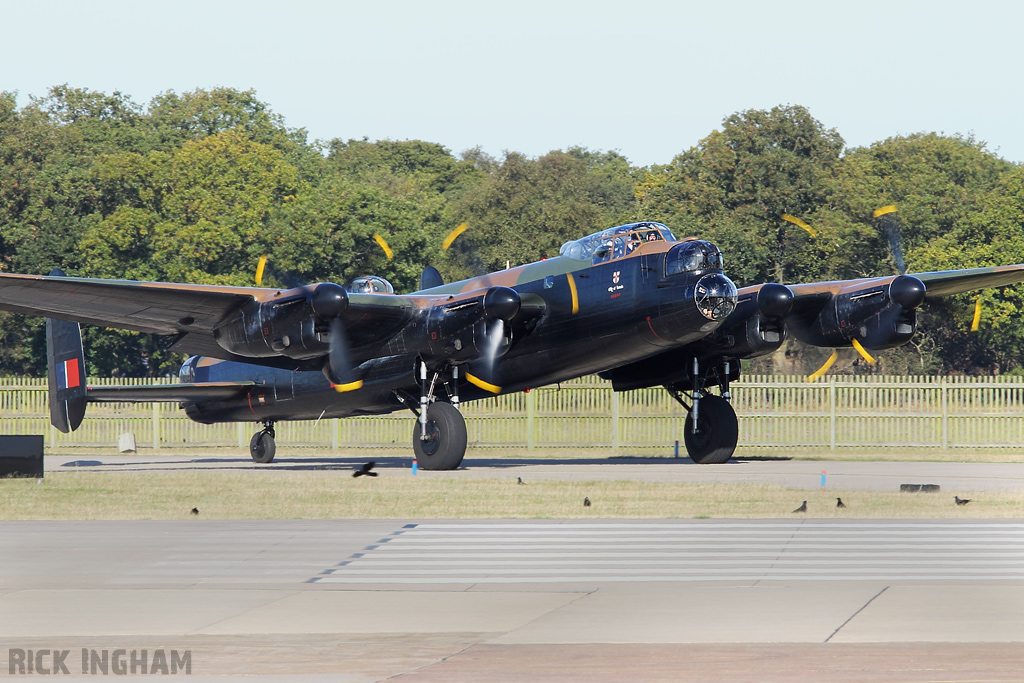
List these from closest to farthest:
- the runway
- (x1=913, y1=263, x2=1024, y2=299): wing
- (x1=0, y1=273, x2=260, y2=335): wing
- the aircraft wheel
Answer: the runway < (x1=0, y1=273, x2=260, y2=335): wing < (x1=913, y1=263, x2=1024, y2=299): wing < the aircraft wheel

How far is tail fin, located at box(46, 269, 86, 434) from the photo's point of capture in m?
32.7

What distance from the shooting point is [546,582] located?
42.1 ft

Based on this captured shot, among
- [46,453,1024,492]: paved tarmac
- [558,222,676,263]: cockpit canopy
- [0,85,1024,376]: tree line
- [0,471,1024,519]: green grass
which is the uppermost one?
[0,85,1024,376]: tree line

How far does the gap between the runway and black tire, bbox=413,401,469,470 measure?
10.0 metres

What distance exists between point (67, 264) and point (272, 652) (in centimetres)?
5792

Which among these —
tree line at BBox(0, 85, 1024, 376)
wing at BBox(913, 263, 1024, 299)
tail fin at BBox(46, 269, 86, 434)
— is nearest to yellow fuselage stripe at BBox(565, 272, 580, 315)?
wing at BBox(913, 263, 1024, 299)

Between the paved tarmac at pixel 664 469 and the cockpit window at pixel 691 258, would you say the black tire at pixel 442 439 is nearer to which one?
the paved tarmac at pixel 664 469

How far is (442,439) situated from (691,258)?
7082 millimetres

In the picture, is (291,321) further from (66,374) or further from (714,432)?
(714,432)

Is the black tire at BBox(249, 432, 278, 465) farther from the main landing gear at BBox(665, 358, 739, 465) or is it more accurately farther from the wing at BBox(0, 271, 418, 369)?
the main landing gear at BBox(665, 358, 739, 465)

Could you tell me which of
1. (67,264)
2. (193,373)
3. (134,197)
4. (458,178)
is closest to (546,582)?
(193,373)

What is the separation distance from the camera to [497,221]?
56.7 metres

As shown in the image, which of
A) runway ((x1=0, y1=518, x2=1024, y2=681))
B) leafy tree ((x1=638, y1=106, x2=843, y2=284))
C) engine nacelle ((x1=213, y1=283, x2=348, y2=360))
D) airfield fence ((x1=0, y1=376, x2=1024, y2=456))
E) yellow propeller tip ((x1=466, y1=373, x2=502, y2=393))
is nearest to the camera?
runway ((x1=0, y1=518, x2=1024, y2=681))

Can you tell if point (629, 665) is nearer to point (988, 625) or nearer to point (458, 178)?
point (988, 625)
